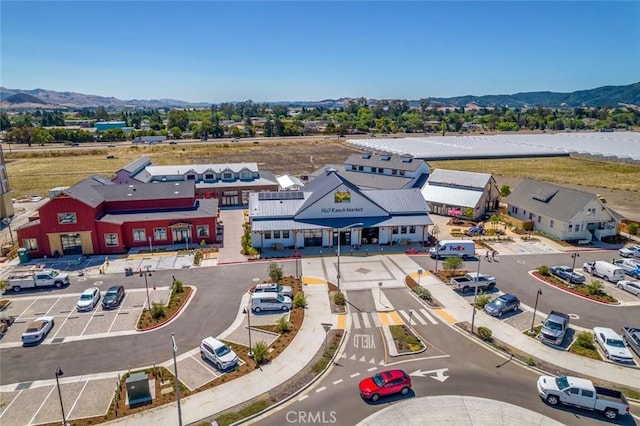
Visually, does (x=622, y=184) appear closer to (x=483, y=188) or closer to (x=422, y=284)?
(x=483, y=188)

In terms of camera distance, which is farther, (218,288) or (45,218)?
(45,218)

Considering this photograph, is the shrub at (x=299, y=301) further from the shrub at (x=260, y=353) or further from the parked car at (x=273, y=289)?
the shrub at (x=260, y=353)

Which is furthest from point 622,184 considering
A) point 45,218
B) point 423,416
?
point 45,218

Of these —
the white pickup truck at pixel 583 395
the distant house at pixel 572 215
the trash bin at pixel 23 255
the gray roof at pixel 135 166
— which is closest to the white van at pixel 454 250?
the distant house at pixel 572 215

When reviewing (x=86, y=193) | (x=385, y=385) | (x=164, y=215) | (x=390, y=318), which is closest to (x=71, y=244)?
(x=86, y=193)

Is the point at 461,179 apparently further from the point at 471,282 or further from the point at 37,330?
the point at 37,330

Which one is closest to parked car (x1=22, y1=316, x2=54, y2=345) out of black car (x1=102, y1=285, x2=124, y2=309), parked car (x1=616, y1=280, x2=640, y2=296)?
black car (x1=102, y1=285, x2=124, y2=309)

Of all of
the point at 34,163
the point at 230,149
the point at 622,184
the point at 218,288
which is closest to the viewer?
the point at 218,288
